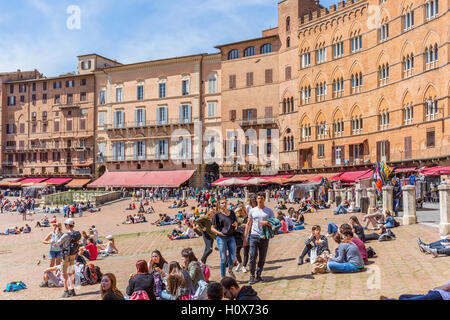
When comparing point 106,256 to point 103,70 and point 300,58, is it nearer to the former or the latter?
point 300,58

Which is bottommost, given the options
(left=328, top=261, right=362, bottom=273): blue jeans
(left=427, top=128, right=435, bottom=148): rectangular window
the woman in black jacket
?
(left=328, top=261, right=362, bottom=273): blue jeans

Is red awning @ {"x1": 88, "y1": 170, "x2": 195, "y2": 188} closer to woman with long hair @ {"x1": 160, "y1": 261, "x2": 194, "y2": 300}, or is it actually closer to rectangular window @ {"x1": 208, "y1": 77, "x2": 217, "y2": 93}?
rectangular window @ {"x1": 208, "y1": 77, "x2": 217, "y2": 93}

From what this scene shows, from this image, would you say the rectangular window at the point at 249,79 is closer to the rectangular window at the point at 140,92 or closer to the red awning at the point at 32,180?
the rectangular window at the point at 140,92

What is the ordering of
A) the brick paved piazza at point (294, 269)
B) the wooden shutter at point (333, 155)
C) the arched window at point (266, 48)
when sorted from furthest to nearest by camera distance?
the arched window at point (266, 48) → the wooden shutter at point (333, 155) → the brick paved piazza at point (294, 269)

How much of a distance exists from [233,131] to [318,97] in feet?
33.1

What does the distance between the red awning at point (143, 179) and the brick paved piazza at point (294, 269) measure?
28.4 metres

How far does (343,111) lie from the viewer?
1586 inches

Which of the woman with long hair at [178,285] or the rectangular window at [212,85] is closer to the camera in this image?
the woman with long hair at [178,285]

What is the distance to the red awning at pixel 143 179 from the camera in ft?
155

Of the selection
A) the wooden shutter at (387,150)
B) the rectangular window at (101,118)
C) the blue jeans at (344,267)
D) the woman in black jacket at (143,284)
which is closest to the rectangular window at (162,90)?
the rectangular window at (101,118)

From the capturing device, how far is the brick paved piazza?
7.33 m

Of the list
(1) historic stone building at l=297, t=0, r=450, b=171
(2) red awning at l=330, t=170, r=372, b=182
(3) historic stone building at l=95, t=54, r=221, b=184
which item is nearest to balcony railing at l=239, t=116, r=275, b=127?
(1) historic stone building at l=297, t=0, r=450, b=171

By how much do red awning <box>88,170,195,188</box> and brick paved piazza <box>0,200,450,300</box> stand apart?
93.1 feet

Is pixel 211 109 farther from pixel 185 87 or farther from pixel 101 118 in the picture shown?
pixel 101 118
